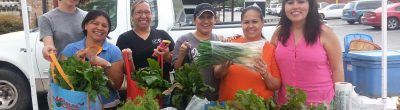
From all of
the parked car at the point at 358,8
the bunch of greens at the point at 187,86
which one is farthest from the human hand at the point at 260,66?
the parked car at the point at 358,8

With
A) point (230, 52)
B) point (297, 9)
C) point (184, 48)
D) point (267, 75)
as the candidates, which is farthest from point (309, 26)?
point (184, 48)

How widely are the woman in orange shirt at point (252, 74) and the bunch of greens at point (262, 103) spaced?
0.78 feet

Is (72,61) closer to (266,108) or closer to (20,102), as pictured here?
(266,108)

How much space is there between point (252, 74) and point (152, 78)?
2.11ft

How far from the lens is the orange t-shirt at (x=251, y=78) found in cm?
258

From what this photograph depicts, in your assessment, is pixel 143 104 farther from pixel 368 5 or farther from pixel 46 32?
pixel 368 5

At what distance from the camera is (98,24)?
302cm

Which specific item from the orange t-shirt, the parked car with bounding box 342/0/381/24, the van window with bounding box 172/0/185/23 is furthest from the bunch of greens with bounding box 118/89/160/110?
the parked car with bounding box 342/0/381/24

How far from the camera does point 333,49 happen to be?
2520 millimetres

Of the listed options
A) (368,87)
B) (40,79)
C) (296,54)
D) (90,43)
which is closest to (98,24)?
(90,43)

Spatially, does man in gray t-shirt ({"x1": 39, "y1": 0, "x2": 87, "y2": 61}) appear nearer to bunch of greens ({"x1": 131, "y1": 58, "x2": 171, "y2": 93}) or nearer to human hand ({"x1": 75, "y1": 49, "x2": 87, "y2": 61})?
human hand ({"x1": 75, "y1": 49, "x2": 87, "y2": 61})

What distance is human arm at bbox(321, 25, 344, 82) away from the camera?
2523 mm

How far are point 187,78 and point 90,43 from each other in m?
0.82

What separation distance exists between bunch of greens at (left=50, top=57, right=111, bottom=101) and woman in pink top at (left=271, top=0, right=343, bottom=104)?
1108 mm
